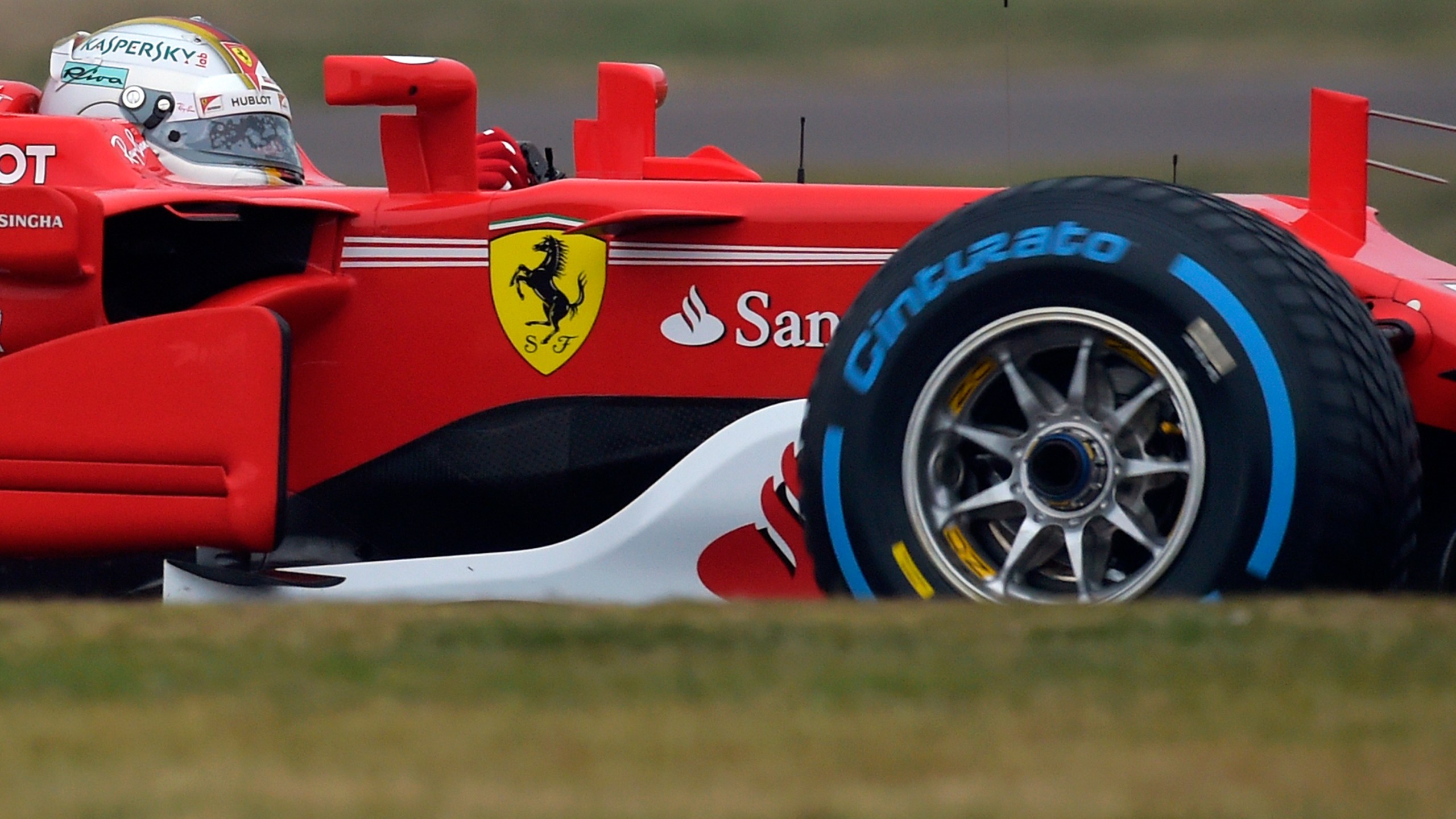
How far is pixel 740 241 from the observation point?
12.5 feet

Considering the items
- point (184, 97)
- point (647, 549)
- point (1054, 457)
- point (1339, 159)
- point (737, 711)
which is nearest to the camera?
point (737, 711)

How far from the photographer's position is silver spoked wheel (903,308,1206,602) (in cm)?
308

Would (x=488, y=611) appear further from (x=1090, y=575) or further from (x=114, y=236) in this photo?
(x=114, y=236)

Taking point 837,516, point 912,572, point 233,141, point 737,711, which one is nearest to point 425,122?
point 233,141

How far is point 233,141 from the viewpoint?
4844 mm

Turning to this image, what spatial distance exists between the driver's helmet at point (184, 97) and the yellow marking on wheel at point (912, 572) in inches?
88.8

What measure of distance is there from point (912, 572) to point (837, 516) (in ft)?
0.51

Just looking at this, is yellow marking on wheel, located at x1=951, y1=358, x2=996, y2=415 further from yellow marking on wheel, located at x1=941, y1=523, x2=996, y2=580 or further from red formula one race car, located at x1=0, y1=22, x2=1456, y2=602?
yellow marking on wheel, located at x1=941, y1=523, x2=996, y2=580

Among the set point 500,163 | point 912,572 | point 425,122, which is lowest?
point 912,572

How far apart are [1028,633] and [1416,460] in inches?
31.5

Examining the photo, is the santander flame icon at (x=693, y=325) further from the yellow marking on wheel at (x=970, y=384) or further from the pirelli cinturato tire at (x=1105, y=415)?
the yellow marking on wheel at (x=970, y=384)

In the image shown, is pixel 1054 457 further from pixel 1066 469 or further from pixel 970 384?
pixel 970 384

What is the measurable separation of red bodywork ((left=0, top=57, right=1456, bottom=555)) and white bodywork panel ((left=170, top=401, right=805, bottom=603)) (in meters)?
0.12

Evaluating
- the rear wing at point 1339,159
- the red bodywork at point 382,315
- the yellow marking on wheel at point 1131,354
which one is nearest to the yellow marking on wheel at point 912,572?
the yellow marking on wheel at point 1131,354
